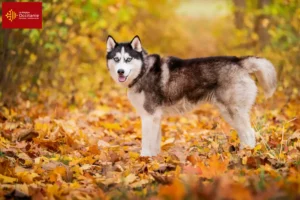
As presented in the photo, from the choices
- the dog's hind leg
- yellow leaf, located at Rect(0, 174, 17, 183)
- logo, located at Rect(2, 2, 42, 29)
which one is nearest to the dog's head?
the dog's hind leg

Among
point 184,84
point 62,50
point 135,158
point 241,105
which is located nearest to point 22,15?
point 62,50

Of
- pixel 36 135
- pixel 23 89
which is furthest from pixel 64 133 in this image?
pixel 23 89

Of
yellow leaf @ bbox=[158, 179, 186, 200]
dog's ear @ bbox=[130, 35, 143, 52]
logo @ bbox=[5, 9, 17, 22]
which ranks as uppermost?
logo @ bbox=[5, 9, 17, 22]

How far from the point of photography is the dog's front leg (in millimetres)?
5875

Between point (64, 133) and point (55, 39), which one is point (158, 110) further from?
point (55, 39)

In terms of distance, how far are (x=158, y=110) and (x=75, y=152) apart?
1.15 m

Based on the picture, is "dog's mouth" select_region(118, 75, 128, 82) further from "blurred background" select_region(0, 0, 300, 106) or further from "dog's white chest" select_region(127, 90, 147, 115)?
"blurred background" select_region(0, 0, 300, 106)

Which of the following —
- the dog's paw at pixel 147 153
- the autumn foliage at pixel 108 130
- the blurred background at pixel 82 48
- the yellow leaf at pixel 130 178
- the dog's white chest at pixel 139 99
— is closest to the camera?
the autumn foliage at pixel 108 130

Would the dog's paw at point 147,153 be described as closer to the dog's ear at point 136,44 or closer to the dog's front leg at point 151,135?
the dog's front leg at point 151,135

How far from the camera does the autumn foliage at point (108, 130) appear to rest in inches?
153

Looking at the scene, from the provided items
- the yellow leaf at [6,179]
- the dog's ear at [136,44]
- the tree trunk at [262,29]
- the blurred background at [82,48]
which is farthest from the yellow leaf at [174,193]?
the tree trunk at [262,29]

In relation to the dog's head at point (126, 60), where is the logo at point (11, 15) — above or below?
above

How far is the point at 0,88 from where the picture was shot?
8062mm

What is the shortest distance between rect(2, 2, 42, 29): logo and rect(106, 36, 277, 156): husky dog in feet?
7.50
